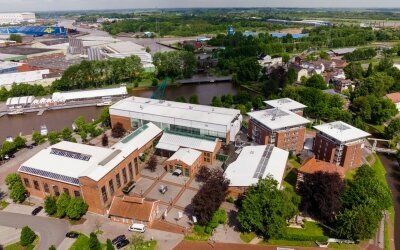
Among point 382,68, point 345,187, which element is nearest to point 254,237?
point 345,187

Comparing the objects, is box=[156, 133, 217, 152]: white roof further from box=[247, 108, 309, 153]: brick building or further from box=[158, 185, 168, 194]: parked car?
box=[158, 185, 168, 194]: parked car

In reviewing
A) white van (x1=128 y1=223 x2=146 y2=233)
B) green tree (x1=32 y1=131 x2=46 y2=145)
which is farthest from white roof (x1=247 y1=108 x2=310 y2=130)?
green tree (x1=32 y1=131 x2=46 y2=145)

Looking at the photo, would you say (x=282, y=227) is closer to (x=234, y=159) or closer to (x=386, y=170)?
(x=234, y=159)

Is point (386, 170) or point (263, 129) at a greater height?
point (263, 129)

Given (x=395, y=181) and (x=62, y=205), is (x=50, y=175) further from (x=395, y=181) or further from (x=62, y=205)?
(x=395, y=181)

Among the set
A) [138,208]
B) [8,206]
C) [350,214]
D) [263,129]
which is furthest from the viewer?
[263,129]

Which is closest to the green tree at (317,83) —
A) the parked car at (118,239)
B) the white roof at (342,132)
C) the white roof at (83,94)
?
the white roof at (342,132)

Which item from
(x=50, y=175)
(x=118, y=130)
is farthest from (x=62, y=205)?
(x=118, y=130)
